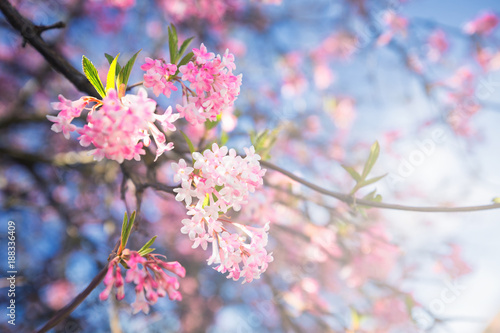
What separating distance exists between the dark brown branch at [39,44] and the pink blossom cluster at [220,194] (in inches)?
17.9

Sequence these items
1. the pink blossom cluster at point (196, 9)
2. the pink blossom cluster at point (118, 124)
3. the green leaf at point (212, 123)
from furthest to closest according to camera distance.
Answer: the pink blossom cluster at point (196, 9) → the green leaf at point (212, 123) → the pink blossom cluster at point (118, 124)

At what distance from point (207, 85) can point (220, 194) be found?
0.32 m

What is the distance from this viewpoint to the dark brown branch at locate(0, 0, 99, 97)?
98cm

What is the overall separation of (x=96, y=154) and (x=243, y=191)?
0.39 meters

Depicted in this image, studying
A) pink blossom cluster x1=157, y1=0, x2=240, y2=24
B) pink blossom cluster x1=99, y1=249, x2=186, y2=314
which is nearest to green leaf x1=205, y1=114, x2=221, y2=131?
pink blossom cluster x1=99, y1=249, x2=186, y2=314

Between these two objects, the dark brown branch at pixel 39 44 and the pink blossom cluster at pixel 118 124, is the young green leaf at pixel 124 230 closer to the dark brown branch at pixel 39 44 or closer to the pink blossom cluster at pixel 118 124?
the pink blossom cluster at pixel 118 124

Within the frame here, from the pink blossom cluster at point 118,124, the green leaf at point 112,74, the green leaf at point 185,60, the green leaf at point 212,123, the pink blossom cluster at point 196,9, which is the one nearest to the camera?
the pink blossom cluster at point 118,124

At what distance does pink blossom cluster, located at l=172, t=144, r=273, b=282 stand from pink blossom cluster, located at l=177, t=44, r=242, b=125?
0.14m

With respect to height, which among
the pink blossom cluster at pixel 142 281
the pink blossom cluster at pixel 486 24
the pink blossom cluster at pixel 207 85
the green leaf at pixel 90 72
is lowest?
the pink blossom cluster at pixel 142 281

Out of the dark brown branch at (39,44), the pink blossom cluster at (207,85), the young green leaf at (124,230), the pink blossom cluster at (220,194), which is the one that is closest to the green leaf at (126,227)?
the young green leaf at (124,230)

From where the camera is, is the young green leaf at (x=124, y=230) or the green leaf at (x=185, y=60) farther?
the green leaf at (x=185, y=60)

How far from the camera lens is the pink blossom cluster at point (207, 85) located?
2.88 ft

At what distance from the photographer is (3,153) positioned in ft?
8.68

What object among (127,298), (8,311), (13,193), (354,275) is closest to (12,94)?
(13,193)
